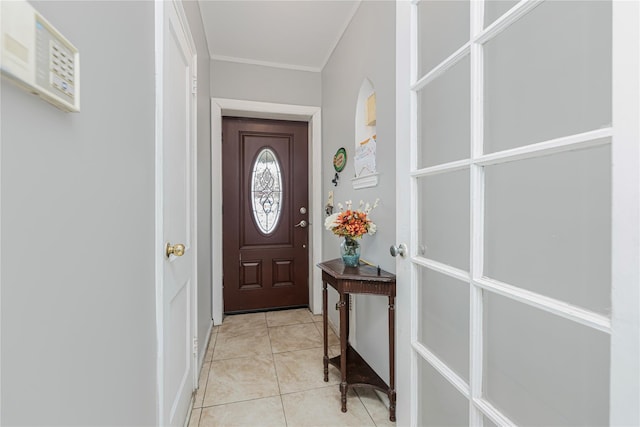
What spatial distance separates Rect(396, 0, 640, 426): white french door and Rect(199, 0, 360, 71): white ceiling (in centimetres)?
124

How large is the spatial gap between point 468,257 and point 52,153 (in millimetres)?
1061

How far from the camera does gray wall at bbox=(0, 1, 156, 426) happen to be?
0.41 meters

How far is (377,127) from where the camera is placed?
5.59 ft

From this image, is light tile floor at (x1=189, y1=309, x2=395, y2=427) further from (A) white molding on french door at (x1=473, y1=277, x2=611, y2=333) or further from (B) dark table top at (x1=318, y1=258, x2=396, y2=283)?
(A) white molding on french door at (x1=473, y1=277, x2=611, y2=333)

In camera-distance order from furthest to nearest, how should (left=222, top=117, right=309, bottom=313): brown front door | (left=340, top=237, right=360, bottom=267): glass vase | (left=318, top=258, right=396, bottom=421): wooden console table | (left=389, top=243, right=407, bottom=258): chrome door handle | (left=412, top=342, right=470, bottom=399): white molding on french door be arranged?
(left=222, top=117, right=309, bottom=313): brown front door, (left=340, top=237, right=360, bottom=267): glass vase, (left=318, top=258, right=396, bottom=421): wooden console table, (left=389, top=243, right=407, bottom=258): chrome door handle, (left=412, top=342, right=470, bottom=399): white molding on french door

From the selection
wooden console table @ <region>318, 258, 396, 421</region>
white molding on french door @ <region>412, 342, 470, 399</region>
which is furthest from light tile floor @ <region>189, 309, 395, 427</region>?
white molding on french door @ <region>412, 342, 470, 399</region>

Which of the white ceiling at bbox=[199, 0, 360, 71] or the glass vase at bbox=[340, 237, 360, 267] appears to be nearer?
the glass vase at bbox=[340, 237, 360, 267]

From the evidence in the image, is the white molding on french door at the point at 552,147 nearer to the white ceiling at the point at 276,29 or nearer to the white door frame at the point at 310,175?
the white ceiling at the point at 276,29

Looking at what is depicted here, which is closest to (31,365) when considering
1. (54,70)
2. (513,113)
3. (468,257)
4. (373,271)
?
(54,70)

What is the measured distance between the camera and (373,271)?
159 cm

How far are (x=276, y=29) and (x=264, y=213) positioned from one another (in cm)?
168

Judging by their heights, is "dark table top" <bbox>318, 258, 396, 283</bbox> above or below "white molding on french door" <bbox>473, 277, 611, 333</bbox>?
below

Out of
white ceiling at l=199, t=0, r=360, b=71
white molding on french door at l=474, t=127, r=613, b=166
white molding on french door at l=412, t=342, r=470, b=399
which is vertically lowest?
white molding on french door at l=412, t=342, r=470, b=399

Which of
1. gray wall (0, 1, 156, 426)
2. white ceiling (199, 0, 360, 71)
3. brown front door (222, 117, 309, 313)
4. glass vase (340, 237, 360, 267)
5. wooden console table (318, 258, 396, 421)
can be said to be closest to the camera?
gray wall (0, 1, 156, 426)
